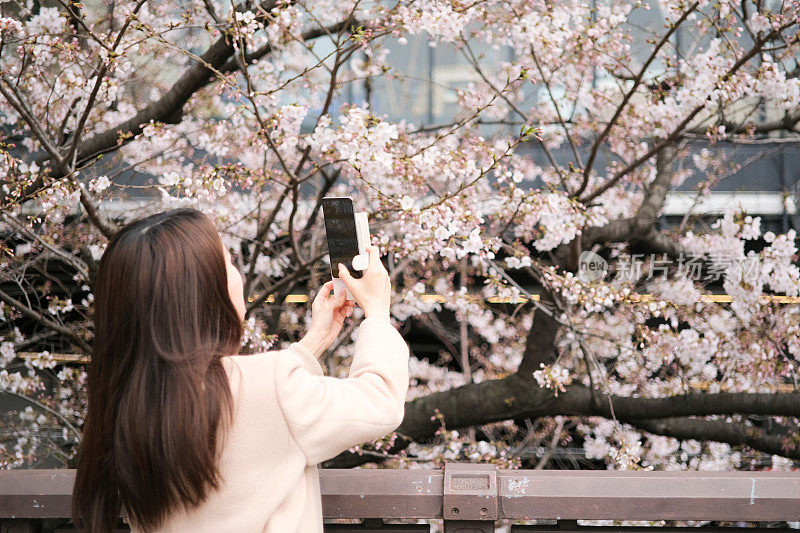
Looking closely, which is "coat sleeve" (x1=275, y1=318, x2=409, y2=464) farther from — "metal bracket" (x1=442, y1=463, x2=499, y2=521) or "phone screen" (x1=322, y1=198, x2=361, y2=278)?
"metal bracket" (x1=442, y1=463, x2=499, y2=521)

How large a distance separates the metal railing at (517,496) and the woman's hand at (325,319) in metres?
0.53

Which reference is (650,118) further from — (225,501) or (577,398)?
(225,501)

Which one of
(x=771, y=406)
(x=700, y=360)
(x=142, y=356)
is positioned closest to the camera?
(x=142, y=356)

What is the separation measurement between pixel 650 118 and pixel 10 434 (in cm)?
529

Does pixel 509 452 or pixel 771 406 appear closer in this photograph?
pixel 771 406

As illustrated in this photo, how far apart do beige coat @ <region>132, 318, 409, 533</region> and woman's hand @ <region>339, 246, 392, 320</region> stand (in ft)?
0.65

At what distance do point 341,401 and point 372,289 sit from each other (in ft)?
1.00

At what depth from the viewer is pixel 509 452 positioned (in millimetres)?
6852

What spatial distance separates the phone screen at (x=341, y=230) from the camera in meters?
1.72

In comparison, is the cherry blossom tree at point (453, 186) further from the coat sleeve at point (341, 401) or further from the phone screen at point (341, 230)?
the coat sleeve at point (341, 401)

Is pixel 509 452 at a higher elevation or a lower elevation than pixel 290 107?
lower

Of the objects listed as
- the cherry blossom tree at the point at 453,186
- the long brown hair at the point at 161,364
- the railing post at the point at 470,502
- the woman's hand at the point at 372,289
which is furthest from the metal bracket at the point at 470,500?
the cherry blossom tree at the point at 453,186

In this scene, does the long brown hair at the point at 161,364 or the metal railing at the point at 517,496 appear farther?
the metal railing at the point at 517,496

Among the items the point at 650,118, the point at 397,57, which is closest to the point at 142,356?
the point at 650,118
